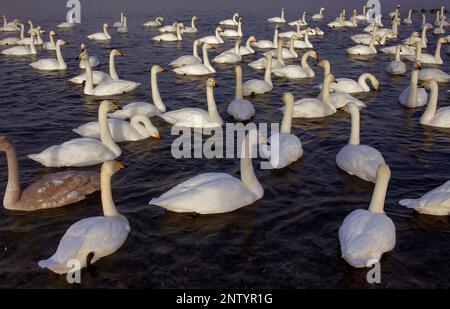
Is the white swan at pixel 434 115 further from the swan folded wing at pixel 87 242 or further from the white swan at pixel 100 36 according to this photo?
the white swan at pixel 100 36

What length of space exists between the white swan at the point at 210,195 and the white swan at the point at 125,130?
15.2ft

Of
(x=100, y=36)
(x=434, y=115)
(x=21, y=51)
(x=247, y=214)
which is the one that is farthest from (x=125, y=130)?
(x=100, y=36)

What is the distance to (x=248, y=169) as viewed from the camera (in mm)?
9531

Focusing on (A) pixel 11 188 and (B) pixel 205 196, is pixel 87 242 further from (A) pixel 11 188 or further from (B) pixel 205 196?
(A) pixel 11 188

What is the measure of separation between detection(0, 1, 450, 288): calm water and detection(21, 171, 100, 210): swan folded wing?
0.19 m

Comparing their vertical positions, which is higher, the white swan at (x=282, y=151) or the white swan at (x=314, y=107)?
the white swan at (x=314, y=107)

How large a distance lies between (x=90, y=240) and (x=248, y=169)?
358cm

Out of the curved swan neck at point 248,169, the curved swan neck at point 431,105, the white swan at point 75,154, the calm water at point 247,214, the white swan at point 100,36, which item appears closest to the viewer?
the calm water at point 247,214

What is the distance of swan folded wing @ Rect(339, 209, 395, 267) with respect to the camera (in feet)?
23.9

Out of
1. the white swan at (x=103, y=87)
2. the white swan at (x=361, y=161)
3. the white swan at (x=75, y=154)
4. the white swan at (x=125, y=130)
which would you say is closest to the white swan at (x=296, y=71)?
the white swan at (x=103, y=87)

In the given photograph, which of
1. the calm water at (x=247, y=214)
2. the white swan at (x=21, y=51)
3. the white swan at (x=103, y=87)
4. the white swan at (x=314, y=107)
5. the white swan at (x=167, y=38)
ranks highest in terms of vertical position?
the white swan at (x=167, y=38)

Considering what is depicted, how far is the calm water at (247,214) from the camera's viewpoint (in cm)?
751
